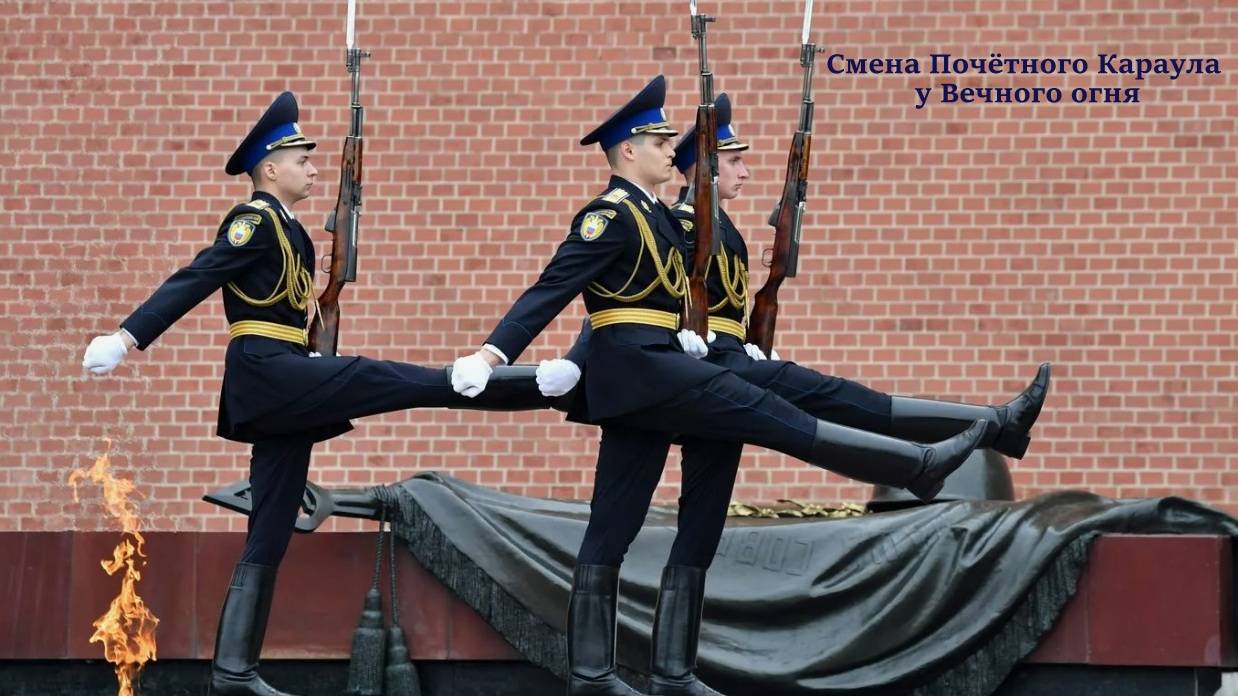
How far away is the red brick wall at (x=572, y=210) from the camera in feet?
26.3

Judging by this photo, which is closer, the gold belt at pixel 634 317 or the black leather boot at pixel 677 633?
the gold belt at pixel 634 317

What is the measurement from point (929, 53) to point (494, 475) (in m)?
2.46

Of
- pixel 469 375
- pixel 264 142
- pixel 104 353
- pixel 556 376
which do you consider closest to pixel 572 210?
pixel 264 142

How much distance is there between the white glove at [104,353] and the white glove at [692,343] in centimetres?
144

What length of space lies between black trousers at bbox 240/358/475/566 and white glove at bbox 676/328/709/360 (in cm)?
64

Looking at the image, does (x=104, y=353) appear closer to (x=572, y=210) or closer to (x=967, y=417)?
(x=967, y=417)

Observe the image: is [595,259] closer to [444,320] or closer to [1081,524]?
[1081,524]

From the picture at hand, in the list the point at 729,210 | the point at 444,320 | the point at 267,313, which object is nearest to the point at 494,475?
the point at 444,320

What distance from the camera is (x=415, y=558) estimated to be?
19.6 feet

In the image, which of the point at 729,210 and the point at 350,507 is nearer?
the point at 350,507

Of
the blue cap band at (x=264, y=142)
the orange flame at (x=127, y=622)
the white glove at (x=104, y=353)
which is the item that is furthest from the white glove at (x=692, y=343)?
the orange flame at (x=127, y=622)

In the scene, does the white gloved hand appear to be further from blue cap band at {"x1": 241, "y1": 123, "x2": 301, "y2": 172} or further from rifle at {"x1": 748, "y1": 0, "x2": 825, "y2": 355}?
blue cap band at {"x1": 241, "y1": 123, "x2": 301, "y2": 172}

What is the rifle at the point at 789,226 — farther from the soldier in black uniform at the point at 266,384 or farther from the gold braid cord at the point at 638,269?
the soldier in black uniform at the point at 266,384

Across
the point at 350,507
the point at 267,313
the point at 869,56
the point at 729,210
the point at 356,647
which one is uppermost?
the point at 869,56
